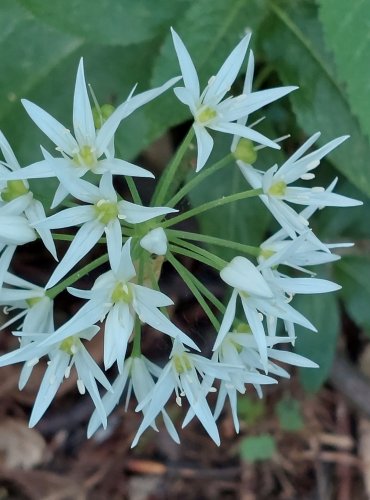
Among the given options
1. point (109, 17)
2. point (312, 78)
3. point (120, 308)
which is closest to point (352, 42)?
point (312, 78)

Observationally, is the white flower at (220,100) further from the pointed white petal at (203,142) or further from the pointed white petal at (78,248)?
the pointed white petal at (78,248)

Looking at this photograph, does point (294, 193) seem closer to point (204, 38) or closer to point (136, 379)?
point (136, 379)

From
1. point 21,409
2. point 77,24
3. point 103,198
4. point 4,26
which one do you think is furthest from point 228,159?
point 21,409

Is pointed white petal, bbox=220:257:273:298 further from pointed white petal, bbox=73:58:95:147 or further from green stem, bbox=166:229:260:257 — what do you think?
pointed white petal, bbox=73:58:95:147

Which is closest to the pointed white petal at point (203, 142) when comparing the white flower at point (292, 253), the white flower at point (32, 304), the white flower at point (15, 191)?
the white flower at point (292, 253)

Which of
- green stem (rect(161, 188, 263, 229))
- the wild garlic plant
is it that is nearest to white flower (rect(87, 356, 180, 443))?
the wild garlic plant

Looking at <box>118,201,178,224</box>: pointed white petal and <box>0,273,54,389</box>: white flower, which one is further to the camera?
<box>0,273,54,389</box>: white flower
